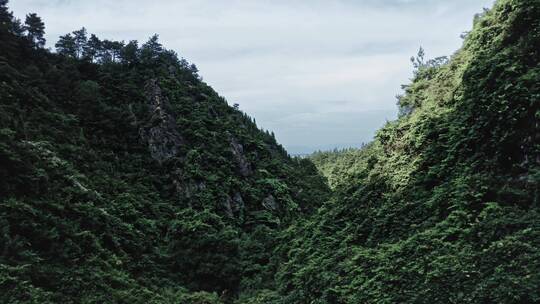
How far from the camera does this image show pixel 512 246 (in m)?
10.7

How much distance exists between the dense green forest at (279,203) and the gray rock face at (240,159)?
2379mm

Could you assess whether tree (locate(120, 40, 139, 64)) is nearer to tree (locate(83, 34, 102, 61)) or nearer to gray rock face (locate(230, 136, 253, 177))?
tree (locate(83, 34, 102, 61))

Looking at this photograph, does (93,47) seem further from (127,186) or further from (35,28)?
(127,186)

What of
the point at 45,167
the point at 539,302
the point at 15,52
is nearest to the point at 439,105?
the point at 539,302

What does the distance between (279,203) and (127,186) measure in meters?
18.8

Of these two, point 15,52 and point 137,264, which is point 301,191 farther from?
point 15,52

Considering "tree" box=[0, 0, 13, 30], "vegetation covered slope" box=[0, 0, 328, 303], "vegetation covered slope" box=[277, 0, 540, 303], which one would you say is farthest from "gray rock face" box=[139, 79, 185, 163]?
"vegetation covered slope" box=[277, 0, 540, 303]

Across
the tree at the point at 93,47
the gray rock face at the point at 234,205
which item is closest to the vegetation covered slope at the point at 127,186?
the gray rock face at the point at 234,205

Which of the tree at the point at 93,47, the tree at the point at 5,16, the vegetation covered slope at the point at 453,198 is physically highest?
the tree at the point at 93,47

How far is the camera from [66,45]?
62.3 m

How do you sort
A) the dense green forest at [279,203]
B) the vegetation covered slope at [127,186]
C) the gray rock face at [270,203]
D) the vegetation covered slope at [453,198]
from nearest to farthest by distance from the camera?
the vegetation covered slope at [453,198] → the dense green forest at [279,203] → the vegetation covered slope at [127,186] → the gray rock face at [270,203]

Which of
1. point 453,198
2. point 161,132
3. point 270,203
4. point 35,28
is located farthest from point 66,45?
point 453,198

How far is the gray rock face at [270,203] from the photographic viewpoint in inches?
1804

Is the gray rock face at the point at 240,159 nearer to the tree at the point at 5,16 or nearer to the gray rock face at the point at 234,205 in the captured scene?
the gray rock face at the point at 234,205
